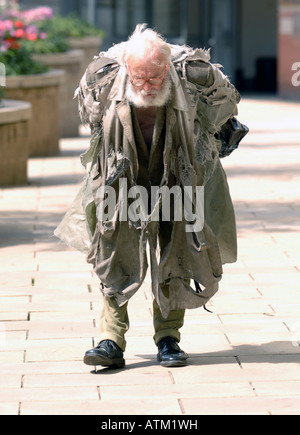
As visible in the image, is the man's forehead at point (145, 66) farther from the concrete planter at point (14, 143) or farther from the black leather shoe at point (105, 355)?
the concrete planter at point (14, 143)

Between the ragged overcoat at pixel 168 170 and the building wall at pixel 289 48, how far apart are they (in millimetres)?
15988

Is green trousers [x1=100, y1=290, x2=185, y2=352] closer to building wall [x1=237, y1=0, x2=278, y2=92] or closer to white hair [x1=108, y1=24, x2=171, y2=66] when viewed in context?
white hair [x1=108, y1=24, x2=171, y2=66]

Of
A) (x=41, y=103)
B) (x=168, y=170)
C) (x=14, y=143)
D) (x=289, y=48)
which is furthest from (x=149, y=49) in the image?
(x=289, y=48)

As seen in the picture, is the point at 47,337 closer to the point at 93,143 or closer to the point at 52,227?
the point at 93,143

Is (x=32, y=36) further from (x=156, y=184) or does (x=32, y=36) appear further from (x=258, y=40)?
(x=258, y=40)

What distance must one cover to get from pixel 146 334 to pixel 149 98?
1424mm

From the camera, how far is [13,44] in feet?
43.0

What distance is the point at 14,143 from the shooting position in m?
11.1

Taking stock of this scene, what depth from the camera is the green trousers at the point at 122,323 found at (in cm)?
517

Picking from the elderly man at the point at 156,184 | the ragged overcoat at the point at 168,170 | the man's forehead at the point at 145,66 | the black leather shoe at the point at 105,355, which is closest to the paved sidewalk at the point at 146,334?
the black leather shoe at the point at 105,355

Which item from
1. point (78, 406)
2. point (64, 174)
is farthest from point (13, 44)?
point (78, 406)

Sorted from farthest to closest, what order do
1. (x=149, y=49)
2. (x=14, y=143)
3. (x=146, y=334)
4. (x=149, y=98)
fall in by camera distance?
(x=14, y=143)
(x=146, y=334)
(x=149, y=98)
(x=149, y=49)

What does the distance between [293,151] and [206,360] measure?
890 centimetres
